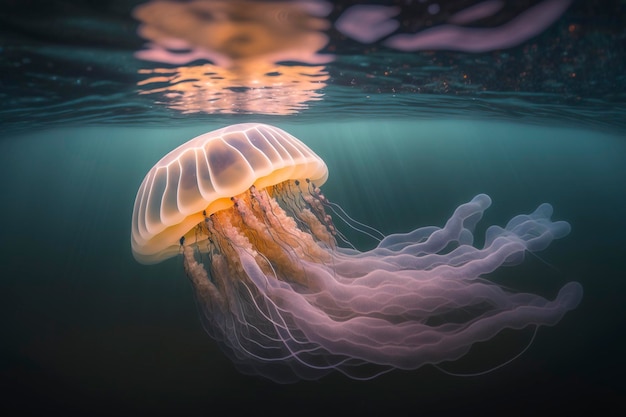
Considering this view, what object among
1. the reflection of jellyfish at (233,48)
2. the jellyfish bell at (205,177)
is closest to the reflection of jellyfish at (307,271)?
the jellyfish bell at (205,177)

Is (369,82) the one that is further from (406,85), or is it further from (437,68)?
(437,68)

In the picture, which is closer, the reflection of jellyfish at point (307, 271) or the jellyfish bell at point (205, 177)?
the reflection of jellyfish at point (307, 271)

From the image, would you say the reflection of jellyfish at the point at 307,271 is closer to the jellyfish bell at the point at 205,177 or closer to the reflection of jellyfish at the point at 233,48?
the jellyfish bell at the point at 205,177

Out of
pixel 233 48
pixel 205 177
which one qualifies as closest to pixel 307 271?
pixel 205 177

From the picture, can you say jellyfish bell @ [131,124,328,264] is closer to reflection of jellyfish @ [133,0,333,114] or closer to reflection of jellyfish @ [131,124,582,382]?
reflection of jellyfish @ [131,124,582,382]

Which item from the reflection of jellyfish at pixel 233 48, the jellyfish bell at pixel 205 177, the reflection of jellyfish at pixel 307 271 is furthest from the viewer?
the reflection of jellyfish at pixel 233 48

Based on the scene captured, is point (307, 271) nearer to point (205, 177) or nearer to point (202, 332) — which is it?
point (205, 177)

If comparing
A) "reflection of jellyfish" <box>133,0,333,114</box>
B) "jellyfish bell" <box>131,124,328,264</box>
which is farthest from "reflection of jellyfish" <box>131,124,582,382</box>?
"reflection of jellyfish" <box>133,0,333,114</box>

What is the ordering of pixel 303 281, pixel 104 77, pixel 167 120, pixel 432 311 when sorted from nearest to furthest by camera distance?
pixel 432 311, pixel 303 281, pixel 104 77, pixel 167 120

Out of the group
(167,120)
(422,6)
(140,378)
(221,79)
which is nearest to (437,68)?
(422,6)
